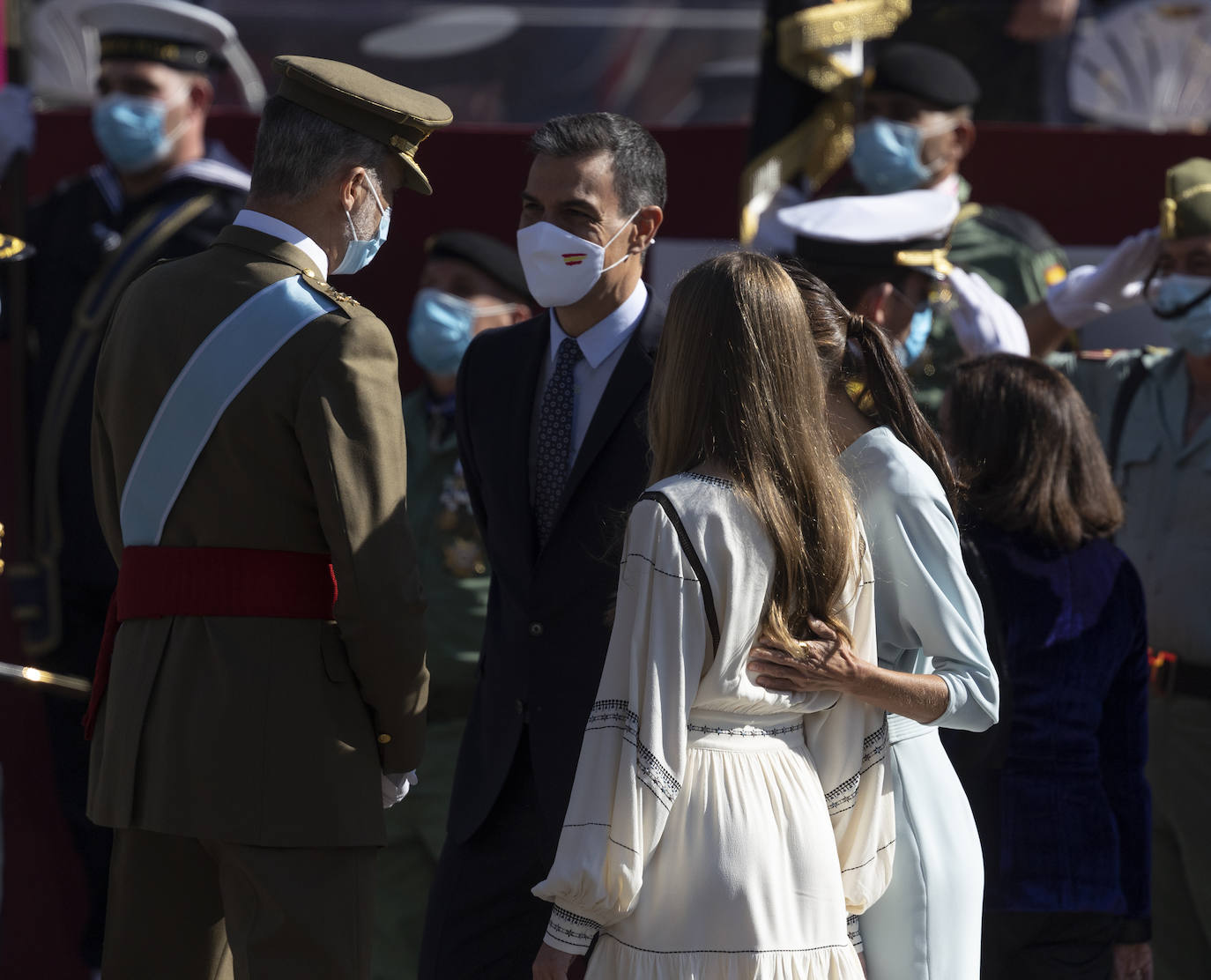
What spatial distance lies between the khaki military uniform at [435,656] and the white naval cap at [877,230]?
117cm

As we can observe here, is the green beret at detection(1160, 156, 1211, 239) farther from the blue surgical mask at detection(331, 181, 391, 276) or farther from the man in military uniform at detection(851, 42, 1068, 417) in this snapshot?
the blue surgical mask at detection(331, 181, 391, 276)

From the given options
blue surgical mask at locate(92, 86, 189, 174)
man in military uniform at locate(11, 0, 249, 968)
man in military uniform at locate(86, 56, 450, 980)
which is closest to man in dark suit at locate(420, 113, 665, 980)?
man in military uniform at locate(86, 56, 450, 980)

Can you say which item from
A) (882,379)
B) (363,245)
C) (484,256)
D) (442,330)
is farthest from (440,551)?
(882,379)

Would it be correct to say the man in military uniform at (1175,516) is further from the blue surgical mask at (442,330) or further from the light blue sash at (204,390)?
the light blue sash at (204,390)

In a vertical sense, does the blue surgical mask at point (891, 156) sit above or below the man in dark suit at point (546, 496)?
above

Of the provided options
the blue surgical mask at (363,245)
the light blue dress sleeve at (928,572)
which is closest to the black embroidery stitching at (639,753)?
the light blue dress sleeve at (928,572)

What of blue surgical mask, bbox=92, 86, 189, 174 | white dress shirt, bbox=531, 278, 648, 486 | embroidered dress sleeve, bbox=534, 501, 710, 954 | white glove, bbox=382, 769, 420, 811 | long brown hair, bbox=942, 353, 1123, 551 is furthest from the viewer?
blue surgical mask, bbox=92, 86, 189, 174

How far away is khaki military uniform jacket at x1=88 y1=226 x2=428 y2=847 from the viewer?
2.55 meters

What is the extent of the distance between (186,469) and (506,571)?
711 millimetres

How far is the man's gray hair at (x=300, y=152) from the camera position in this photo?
2.71m

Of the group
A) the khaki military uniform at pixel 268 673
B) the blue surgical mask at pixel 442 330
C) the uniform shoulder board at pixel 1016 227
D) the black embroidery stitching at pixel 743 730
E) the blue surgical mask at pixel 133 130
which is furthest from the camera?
the blue surgical mask at pixel 133 130

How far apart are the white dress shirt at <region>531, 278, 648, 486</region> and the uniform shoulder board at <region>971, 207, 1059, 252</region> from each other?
202cm

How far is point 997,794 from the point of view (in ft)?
10.6

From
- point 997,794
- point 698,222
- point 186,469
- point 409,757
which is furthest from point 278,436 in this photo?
point 698,222
